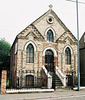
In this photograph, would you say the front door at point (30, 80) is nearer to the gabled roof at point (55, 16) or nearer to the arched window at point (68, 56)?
the arched window at point (68, 56)

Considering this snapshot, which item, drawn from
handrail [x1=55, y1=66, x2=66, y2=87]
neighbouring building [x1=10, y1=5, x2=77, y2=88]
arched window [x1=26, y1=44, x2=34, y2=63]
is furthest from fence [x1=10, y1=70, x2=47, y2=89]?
handrail [x1=55, y1=66, x2=66, y2=87]

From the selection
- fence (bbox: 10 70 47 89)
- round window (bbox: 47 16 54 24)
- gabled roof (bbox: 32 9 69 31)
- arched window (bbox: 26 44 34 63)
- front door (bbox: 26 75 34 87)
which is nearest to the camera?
fence (bbox: 10 70 47 89)

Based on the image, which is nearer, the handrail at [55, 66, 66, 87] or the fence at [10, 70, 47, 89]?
the handrail at [55, 66, 66, 87]

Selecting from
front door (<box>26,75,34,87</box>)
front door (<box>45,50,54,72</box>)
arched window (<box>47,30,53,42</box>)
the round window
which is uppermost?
the round window

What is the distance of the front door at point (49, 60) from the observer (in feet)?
61.0

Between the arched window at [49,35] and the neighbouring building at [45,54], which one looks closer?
the neighbouring building at [45,54]

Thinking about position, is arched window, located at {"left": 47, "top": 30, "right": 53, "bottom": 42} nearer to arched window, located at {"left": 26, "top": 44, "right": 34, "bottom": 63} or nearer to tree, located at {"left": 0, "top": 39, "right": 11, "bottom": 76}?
arched window, located at {"left": 26, "top": 44, "right": 34, "bottom": 63}

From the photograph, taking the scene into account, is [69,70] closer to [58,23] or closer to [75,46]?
[75,46]

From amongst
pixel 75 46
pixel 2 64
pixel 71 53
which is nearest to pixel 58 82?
pixel 71 53

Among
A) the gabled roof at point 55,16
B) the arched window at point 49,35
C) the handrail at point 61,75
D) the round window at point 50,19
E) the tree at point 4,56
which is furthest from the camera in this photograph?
the tree at point 4,56

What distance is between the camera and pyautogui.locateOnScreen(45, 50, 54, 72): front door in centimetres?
A: 1859

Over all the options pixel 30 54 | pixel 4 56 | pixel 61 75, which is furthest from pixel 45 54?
pixel 4 56

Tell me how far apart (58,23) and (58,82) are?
8.56 metres

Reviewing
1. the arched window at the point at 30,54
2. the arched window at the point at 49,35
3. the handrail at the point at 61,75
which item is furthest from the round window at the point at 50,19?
the handrail at the point at 61,75
